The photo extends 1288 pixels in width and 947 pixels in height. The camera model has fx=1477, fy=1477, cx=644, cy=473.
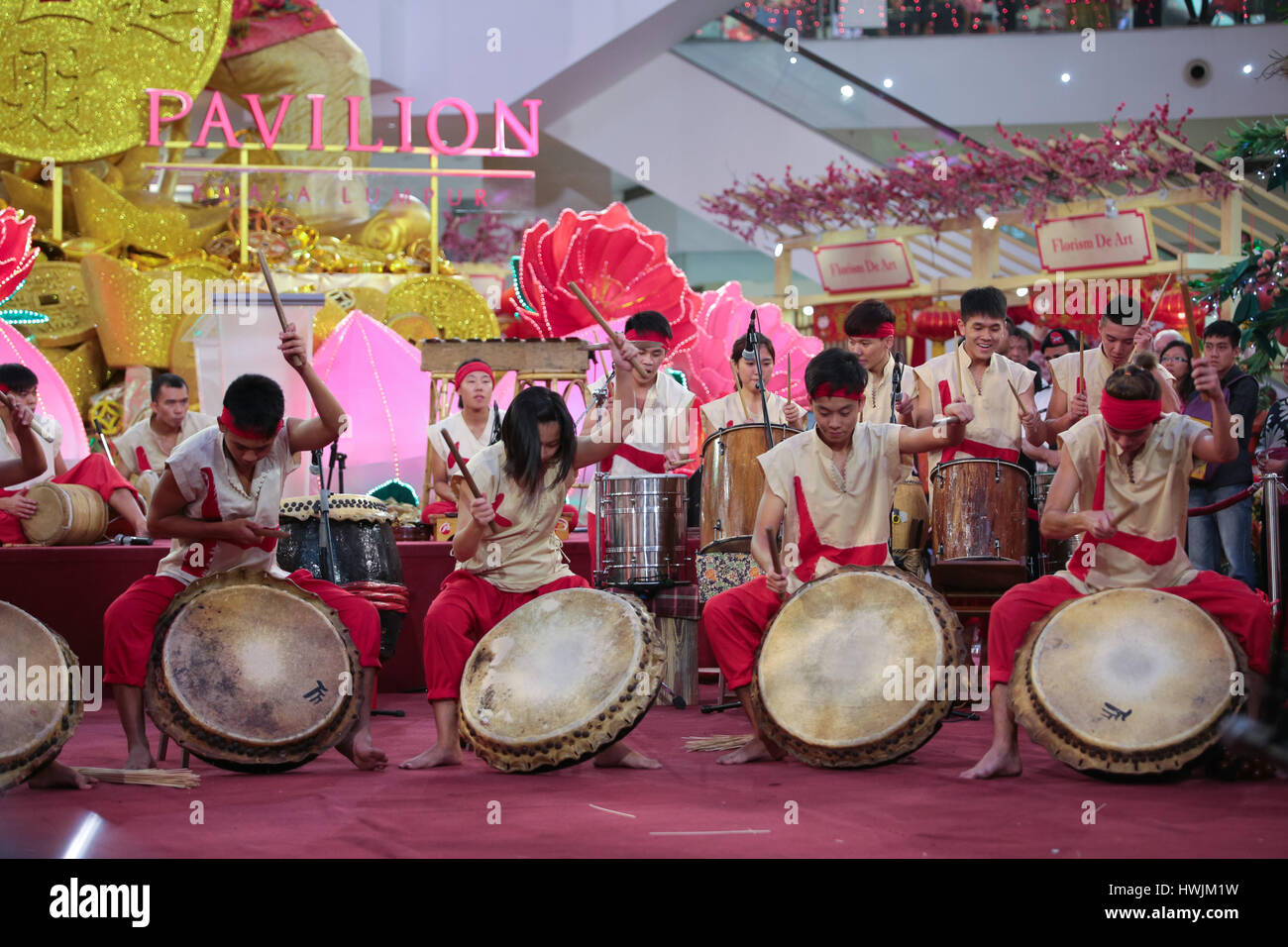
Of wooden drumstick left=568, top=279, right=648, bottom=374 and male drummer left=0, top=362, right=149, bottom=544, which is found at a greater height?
wooden drumstick left=568, top=279, right=648, bottom=374

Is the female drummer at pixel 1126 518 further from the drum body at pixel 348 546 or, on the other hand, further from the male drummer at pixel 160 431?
the male drummer at pixel 160 431

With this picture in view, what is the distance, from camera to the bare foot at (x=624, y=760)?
429cm

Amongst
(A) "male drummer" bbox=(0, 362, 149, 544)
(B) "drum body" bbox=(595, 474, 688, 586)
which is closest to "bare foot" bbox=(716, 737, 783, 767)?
(B) "drum body" bbox=(595, 474, 688, 586)

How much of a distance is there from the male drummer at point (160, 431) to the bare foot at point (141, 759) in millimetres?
2919

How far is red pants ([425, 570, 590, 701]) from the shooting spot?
436 cm

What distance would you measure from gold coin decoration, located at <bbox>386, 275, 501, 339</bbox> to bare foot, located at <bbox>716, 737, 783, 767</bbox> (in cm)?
704

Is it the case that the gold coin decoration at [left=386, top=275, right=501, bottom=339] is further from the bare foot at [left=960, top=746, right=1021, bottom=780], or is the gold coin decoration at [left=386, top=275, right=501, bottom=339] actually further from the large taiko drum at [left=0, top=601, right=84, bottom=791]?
the bare foot at [left=960, top=746, right=1021, bottom=780]

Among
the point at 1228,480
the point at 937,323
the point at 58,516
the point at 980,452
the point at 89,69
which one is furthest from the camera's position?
the point at 937,323

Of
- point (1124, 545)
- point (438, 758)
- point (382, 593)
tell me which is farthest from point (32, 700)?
point (1124, 545)

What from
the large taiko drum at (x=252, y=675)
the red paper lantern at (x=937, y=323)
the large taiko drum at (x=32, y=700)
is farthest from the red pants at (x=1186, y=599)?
the red paper lantern at (x=937, y=323)

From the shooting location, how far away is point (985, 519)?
5.04m

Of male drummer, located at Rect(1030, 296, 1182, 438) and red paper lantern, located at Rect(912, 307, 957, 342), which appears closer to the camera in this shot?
male drummer, located at Rect(1030, 296, 1182, 438)

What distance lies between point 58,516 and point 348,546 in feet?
4.62

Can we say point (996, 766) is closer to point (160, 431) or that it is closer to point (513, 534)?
point (513, 534)
